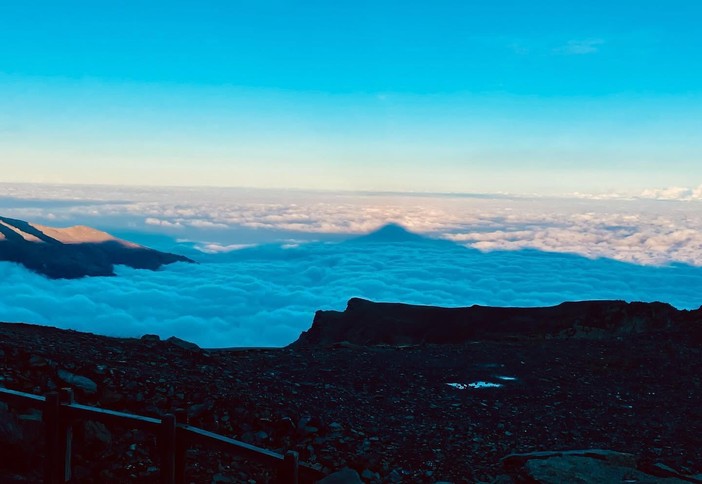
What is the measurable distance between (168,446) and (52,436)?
4.57ft

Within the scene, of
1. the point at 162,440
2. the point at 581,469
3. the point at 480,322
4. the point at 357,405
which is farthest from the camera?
the point at 480,322

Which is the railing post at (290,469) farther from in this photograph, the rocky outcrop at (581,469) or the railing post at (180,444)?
the rocky outcrop at (581,469)

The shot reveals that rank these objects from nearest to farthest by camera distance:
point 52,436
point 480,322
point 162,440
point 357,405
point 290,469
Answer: point 290,469 → point 162,440 → point 52,436 → point 357,405 → point 480,322

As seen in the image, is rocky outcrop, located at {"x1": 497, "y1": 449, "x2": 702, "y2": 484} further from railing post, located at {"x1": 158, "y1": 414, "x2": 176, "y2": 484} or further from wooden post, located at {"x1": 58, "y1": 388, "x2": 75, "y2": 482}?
wooden post, located at {"x1": 58, "y1": 388, "x2": 75, "y2": 482}

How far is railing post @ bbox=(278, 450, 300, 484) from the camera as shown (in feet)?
17.8

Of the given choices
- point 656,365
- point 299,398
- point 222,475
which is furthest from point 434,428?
point 656,365

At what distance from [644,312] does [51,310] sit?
170466mm

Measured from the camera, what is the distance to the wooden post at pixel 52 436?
641 centimetres

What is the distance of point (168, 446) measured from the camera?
20.2 ft

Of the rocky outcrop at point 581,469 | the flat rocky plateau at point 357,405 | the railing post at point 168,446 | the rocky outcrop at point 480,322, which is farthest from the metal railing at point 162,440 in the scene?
the rocky outcrop at point 480,322

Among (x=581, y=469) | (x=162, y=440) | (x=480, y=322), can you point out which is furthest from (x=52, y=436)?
(x=480, y=322)

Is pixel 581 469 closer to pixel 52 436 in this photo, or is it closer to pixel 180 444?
pixel 180 444

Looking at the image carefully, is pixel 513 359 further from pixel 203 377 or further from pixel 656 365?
pixel 203 377

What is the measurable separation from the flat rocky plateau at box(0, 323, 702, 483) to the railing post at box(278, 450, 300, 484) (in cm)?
392
